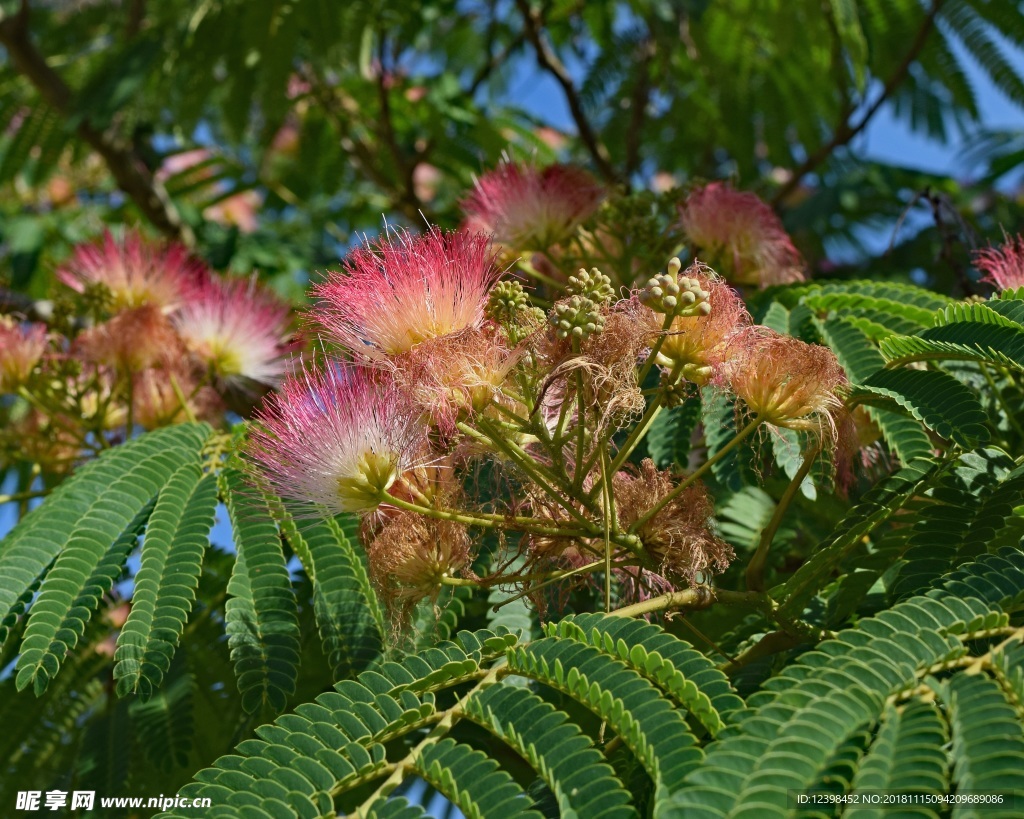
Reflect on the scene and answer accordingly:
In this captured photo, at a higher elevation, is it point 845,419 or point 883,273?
point 883,273

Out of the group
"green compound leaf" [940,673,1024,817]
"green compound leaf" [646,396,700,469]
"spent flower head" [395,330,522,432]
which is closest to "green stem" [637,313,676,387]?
"spent flower head" [395,330,522,432]

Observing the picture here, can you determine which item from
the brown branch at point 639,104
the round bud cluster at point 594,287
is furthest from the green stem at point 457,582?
the brown branch at point 639,104

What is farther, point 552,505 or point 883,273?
point 883,273

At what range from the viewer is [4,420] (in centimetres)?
352

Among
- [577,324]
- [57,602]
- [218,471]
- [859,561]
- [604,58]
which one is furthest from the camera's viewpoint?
[604,58]

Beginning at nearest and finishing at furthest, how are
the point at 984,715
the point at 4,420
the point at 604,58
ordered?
the point at 984,715
the point at 4,420
the point at 604,58

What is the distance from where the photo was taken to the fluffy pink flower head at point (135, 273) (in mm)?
3299

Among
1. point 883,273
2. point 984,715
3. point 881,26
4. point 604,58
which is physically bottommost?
point 984,715

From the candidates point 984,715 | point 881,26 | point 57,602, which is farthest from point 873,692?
point 881,26

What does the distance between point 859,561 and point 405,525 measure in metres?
0.88

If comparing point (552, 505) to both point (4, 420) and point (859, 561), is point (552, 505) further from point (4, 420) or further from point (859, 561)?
point (4, 420)

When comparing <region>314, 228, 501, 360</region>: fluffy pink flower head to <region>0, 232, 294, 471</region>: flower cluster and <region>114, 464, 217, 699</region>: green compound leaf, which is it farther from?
<region>0, 232, 294, 471</region>: flower cluster

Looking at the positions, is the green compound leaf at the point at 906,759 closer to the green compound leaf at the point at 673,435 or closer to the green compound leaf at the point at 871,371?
the green compound leaf at the point at 871,371

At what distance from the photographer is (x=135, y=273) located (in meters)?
3.31
